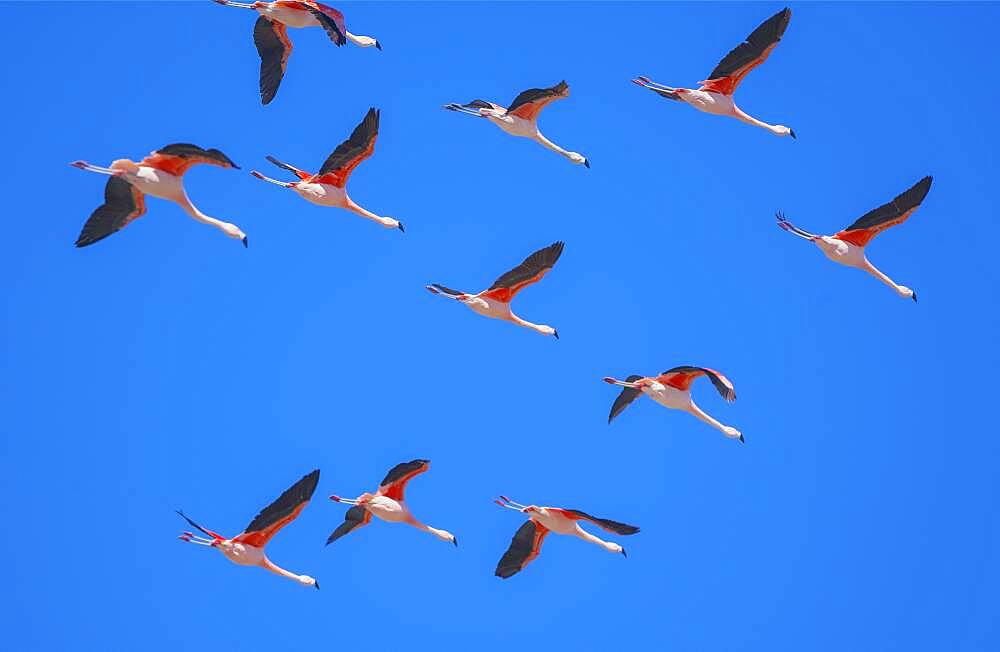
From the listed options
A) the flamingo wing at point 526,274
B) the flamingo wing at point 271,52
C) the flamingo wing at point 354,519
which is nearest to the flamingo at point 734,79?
the flamingo wing at point 526,274

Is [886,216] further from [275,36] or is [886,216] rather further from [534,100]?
[275,36]

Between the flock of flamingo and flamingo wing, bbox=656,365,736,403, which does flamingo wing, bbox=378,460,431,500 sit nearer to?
the flock of flamingo

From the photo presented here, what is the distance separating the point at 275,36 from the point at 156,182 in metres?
4.76

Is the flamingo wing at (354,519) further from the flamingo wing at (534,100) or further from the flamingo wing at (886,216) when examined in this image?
the flamingo wing at (886,216)

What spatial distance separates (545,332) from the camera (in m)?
33.0

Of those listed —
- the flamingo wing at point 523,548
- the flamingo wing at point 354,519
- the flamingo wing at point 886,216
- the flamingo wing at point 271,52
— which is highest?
the flamingo wing at point 886,216

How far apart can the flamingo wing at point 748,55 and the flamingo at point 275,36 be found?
6.15m

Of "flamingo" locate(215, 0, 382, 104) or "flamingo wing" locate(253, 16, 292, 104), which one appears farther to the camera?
"flamingo wing" locate(253, 16, 292, 104)

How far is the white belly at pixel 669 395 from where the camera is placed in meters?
31.5

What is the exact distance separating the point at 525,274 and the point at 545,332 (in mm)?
2682

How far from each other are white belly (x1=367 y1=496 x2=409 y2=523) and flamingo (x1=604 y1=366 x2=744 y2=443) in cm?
420

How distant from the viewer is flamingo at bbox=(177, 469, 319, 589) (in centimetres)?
2822

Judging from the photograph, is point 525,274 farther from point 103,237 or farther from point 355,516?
point 103,237

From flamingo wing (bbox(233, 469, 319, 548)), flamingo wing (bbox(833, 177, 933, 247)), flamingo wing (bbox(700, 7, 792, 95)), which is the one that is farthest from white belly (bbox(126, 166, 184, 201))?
flamingo wing (bbox(833, 177, 933, 247))
